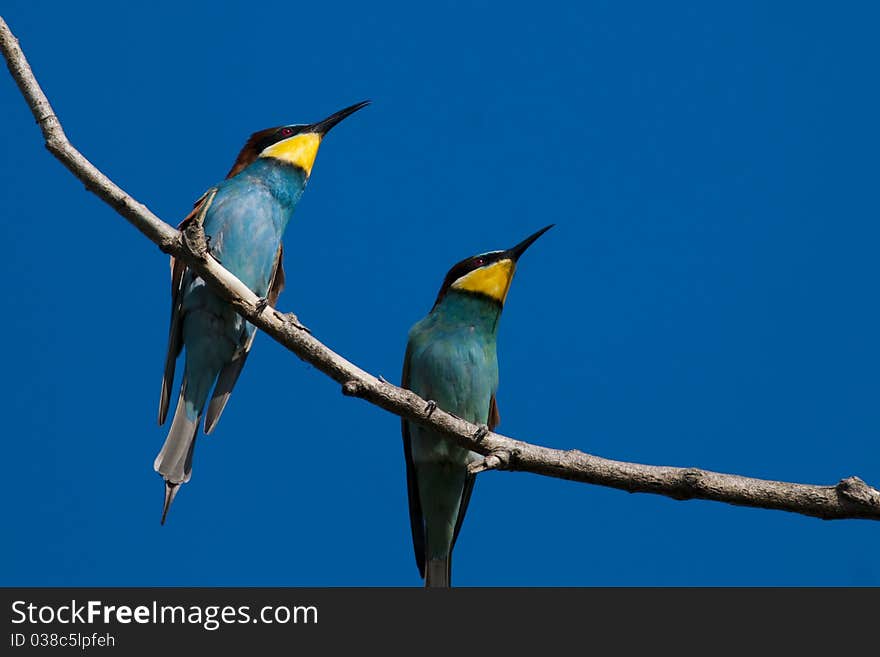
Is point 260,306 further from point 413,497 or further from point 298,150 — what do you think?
point 298,150

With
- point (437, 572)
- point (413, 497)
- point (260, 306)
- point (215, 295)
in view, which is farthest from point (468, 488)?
point (260, 306)

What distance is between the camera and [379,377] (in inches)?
95.2

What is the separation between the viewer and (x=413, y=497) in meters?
3.71

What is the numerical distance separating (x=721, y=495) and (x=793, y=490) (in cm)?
15

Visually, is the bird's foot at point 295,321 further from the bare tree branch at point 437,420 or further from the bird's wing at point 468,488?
the bird's wing at point 468,488

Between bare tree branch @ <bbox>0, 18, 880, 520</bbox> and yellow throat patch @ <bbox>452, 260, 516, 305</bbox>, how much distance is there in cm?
125

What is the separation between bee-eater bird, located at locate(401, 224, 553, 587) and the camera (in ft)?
11.6

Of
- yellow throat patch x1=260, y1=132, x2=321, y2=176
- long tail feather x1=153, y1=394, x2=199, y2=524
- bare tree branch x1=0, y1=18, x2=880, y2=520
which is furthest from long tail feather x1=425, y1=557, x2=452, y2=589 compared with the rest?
yellow throat patch x1=260, y1=132, x2=321, y2=176

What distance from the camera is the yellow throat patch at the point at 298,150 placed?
3.96m

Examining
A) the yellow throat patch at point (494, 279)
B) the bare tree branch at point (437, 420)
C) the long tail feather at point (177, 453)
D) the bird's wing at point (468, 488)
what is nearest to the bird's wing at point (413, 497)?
the bird's wing at point (468, 488)

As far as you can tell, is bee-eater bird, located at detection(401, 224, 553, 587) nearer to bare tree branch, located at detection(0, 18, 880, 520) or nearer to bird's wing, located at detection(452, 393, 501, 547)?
bird's wing, located at detection(452, 393, 501, 547)
